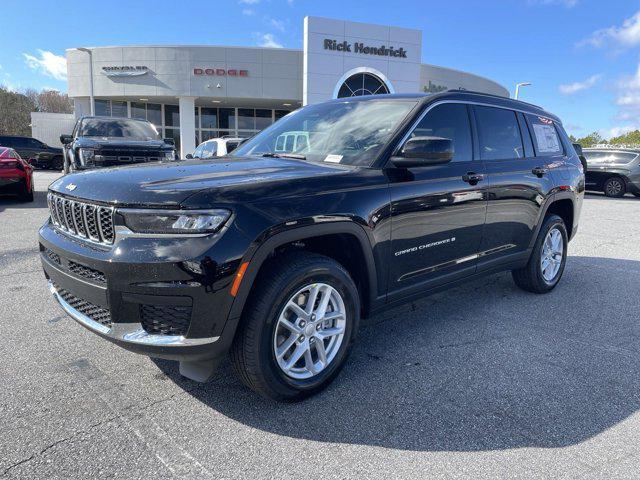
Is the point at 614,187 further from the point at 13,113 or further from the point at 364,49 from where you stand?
the point at 13,113


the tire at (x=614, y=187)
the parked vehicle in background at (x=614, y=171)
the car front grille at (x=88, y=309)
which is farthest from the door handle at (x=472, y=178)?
the tire at (x=614, y=187)

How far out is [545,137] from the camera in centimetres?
491

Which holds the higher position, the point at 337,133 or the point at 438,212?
the point at 337,133

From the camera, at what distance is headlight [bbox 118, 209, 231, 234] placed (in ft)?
7.35

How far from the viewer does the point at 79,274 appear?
8.23 ft

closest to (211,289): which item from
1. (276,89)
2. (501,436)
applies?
(501,436)

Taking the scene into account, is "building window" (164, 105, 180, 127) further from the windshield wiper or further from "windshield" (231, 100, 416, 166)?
the windshield wiper

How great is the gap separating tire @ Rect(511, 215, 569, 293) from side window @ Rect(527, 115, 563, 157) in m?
0.69

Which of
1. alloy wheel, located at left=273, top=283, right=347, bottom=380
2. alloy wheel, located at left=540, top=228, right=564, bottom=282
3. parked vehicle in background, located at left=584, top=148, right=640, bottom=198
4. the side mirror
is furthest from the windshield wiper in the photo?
parked vehicle in background, located at left=584, top=148, right=640, bottom=198

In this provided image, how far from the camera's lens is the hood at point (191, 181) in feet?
7.58

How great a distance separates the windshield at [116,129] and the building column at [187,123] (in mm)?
18976

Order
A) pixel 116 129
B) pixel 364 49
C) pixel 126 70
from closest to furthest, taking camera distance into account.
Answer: pixel 116 129 → pixel 364 49 → pixel 126 70

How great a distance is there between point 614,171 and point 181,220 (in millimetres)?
18499

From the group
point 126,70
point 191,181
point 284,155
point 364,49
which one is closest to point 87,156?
point 284,155
